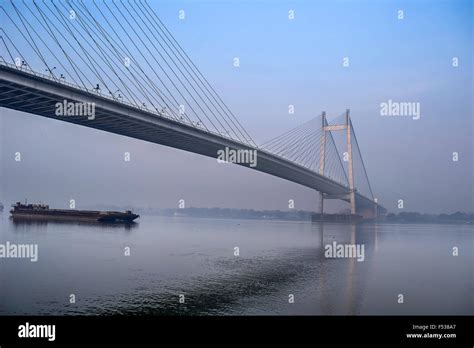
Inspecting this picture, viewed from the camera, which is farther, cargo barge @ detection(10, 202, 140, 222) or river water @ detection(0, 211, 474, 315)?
cargo barge @ detection(10, 202, 140, 222)

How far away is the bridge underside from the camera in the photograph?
21828mm

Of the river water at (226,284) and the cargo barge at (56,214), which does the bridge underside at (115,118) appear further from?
the cargo barge at (56,214)

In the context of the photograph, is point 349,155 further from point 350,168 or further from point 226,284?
point 226,284

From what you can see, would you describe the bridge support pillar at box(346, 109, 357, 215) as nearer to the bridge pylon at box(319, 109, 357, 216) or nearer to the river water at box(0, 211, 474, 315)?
the bridge pylon at box(319, 109, 357, 216)

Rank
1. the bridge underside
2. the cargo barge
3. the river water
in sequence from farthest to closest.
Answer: the cargo barge < the bridge underside < the river water

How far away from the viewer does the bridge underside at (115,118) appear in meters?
21.8

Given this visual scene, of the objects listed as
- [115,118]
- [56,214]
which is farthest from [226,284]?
[56,214]

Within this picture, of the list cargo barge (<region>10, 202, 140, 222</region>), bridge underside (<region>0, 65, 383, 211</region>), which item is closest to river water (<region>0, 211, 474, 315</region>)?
bridge underside (<region>0, 65, 383, 211</region>)

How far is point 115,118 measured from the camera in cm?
2800

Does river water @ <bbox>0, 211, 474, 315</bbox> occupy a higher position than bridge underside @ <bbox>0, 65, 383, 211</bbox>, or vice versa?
bridge underside @ <bbox>0, 65, 383, 211</bbox>

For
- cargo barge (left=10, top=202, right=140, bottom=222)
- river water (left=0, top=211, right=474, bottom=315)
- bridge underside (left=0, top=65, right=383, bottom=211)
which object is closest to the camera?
river water (left=0, top=211, right=474, bottom=315)
